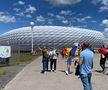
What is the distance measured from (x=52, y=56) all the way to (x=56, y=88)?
9664 millimetres

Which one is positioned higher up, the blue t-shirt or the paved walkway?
the blue t-shirt

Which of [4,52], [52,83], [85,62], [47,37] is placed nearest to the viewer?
[85,62]

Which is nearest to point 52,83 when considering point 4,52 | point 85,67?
point 85,67

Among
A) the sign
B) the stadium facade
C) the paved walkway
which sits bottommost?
the paved walkway

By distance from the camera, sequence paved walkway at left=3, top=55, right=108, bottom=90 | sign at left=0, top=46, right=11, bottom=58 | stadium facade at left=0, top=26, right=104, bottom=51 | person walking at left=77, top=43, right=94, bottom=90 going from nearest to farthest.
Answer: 1. person walking at left=77, top=43, right=94, bottom=90
2. paved walkway at left=3, top=55, right=108, bottom=90
3. sign at left=0, top=46, right=11, bottom=58
4. stadium facade at left=0, top=26, right=104, bottom=51

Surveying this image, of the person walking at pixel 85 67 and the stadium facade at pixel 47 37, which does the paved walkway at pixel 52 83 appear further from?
the stadium facade at pixel 47 37

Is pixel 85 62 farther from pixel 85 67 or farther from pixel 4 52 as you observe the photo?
pixel 4 52

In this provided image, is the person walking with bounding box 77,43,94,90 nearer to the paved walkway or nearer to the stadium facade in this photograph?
the paved walkway

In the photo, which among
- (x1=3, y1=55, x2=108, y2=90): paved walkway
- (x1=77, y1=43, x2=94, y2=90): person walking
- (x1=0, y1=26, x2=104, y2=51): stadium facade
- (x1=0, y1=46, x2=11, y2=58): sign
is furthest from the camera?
(x1=0, y1=26, x2=104, y2=51): stadium facade

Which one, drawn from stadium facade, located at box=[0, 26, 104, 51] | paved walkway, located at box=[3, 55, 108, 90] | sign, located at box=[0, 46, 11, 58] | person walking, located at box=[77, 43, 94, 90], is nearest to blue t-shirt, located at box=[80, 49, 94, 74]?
person walking, located at box=[77, 43, 94, 90]

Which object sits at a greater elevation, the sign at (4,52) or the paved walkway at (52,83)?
the sign at (4,52)

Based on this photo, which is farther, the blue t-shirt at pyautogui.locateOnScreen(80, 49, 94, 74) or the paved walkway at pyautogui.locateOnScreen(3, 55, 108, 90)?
the paved walkway at pyautogui.locateOnScreen(3, 55, 108, 90)

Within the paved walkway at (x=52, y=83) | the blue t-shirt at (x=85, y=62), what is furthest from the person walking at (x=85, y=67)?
the paved walkway at (x=52, y=83)

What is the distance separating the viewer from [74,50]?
20391mm
